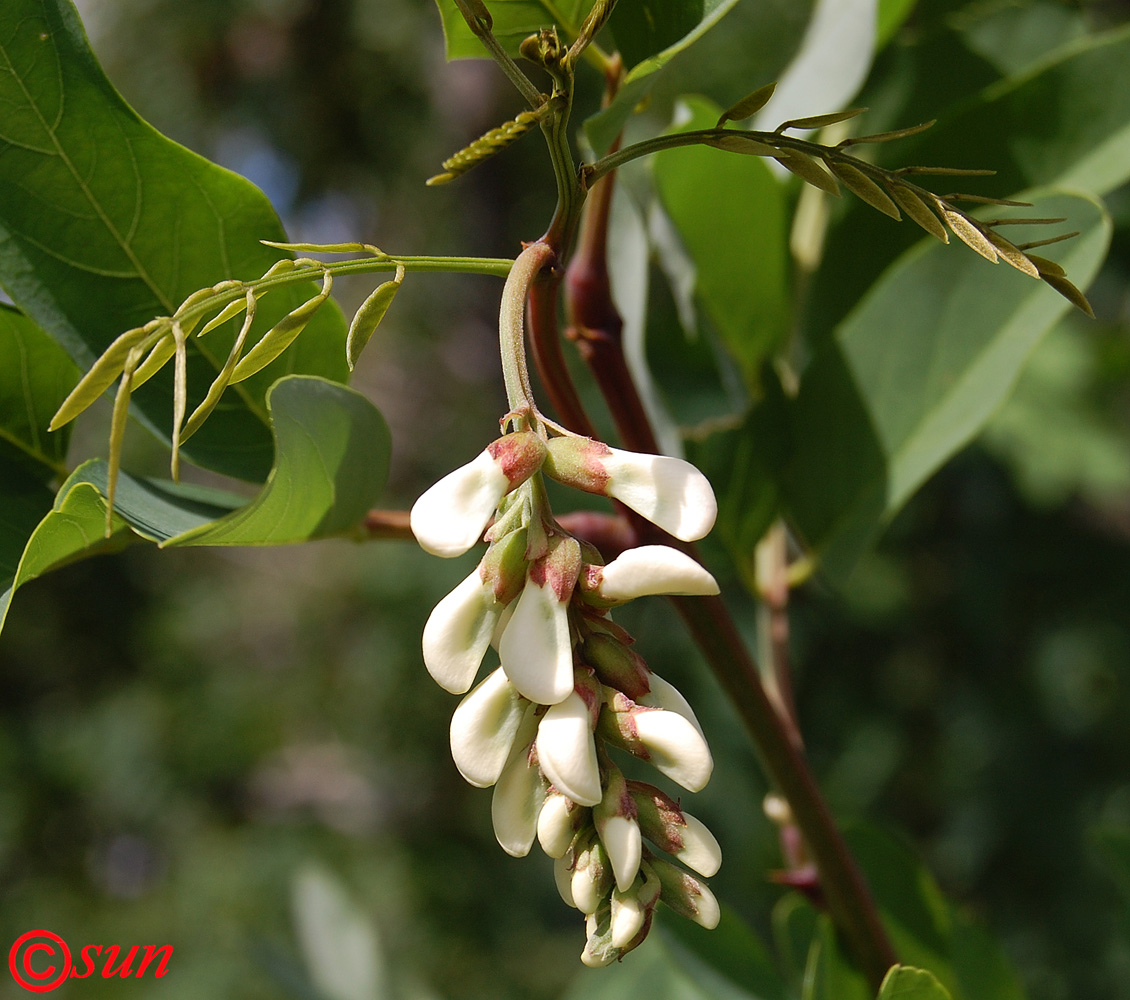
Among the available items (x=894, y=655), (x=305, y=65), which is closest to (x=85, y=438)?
(x=305, y=65)

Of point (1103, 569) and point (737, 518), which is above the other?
point (737, 518)

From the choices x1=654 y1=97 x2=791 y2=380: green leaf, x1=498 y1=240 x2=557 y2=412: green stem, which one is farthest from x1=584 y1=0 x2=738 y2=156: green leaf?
x1=654 y1=97 x2=791 y2=380: green leaf

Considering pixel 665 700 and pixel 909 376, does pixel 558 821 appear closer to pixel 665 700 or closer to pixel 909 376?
pixel 665 700

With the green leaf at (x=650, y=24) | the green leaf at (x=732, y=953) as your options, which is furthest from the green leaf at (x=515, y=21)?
the green leaf at (x=732, y=953)

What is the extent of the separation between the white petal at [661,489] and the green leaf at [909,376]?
12.4 inches

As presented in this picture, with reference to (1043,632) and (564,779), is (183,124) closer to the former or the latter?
(1043,632)

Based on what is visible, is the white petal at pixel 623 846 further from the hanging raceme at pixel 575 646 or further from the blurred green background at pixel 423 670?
the blurred green background at pixel 423 670

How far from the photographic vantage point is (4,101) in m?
0.41

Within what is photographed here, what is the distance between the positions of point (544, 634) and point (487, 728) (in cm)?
4

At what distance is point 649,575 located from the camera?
0.32 metres

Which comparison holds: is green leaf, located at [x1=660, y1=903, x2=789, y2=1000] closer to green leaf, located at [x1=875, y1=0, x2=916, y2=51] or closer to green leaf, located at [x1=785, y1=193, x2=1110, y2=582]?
green leaf, located at [x1=785, y1=193, x2=1110, y2=582]

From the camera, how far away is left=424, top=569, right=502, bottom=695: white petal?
0.32 metres

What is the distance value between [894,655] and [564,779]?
2.16m

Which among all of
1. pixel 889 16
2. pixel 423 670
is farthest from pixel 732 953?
pixel 423 670
